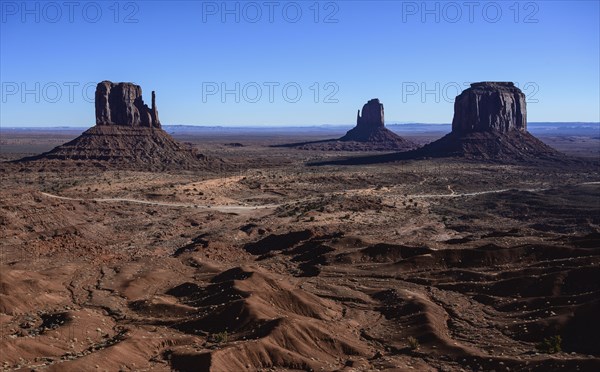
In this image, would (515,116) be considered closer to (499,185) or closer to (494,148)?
(494,148)

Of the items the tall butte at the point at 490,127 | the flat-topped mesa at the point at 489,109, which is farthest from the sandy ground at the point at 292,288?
the flat-topped mesa at the point at 489,109

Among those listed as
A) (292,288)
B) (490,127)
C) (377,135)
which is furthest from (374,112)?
(292,288)

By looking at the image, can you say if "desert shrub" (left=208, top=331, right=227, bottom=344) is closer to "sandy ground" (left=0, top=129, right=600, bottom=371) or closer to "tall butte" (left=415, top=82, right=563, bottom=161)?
"sandy ground" (left=0, top=129, right=600, bottom=371)

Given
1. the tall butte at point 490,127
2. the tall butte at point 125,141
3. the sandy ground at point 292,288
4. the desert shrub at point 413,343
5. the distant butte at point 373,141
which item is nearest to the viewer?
the sandy ground at point 292,288

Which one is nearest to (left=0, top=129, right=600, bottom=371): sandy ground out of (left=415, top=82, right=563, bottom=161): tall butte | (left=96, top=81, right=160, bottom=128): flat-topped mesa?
(left=96, top=81, right=160, bottom=128): flat-topped mesa

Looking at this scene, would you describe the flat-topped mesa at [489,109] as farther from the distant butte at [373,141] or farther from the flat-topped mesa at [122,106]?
the flat-topped mesa at [122,106]
